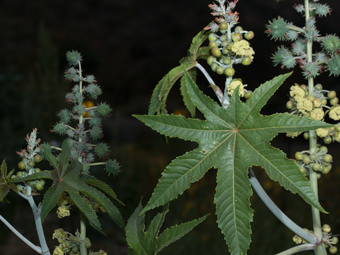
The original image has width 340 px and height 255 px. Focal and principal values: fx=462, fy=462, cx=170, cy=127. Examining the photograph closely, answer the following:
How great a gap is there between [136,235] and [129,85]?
10364 millimetres

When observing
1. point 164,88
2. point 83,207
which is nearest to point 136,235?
point 83,207

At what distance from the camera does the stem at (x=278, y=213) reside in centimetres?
110

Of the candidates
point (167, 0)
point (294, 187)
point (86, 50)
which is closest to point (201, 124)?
point (294, 187)

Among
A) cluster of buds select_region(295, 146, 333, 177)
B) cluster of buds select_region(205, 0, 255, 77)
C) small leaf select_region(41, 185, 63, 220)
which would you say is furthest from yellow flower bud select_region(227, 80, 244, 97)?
small leaf select_region(41, 185, 63, 220)

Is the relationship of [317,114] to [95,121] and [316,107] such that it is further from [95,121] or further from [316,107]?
[95,121]

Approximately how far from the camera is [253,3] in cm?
1352

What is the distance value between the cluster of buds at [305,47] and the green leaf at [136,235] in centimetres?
56

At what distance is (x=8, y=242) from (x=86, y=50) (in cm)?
893

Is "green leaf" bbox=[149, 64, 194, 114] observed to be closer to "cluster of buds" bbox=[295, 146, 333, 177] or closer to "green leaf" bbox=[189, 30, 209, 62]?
"green leaf" bbox=[189, 30, 209, 62]

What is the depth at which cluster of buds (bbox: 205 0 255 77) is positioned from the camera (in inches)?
43.3

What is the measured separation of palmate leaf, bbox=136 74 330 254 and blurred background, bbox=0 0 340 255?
26cm

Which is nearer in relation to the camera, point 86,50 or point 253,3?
point 86,50

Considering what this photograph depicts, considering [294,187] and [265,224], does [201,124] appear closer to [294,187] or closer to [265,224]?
[294,187]

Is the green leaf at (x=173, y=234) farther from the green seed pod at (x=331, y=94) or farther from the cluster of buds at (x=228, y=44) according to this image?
the green seed pod at (x=331, y=94)
